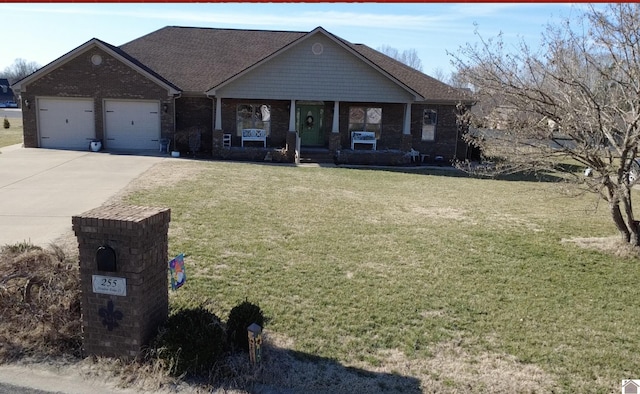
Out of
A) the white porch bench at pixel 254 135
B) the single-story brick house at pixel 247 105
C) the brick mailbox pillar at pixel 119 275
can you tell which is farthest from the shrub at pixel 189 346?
the white porch bench at pixel 254 135

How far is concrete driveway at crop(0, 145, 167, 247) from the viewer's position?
8664mm

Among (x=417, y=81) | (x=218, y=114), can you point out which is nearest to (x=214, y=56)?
(x=218, y=114)

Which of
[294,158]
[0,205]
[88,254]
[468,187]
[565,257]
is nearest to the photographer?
[88,254]

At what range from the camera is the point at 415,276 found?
23.5 ft

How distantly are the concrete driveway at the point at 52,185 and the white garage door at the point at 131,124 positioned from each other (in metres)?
1.97

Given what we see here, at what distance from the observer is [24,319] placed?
15.8ft

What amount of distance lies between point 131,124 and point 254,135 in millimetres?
5329

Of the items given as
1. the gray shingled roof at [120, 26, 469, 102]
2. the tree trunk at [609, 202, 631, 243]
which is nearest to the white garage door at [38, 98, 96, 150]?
the gray shingled roof at [120, 26, 469, 102]

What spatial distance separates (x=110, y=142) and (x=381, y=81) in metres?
12.1

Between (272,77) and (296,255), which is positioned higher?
(272,77)

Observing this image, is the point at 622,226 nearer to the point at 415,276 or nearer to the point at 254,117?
the point at 415,276

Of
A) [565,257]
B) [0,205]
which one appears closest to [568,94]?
[565,257]

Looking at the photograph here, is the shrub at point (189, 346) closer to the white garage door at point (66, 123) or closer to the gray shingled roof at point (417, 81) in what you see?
the gray shingled roof at point (417, 81)

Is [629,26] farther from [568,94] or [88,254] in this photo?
[88,254]
